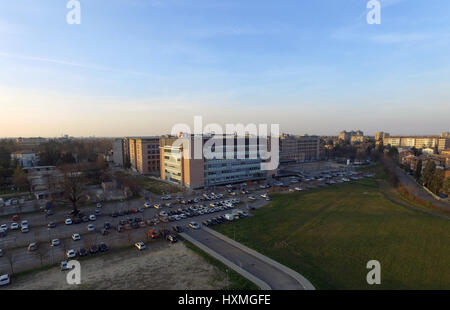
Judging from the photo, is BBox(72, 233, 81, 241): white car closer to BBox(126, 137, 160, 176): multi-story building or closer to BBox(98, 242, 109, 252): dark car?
BBox(98, 242, 109, 252): dark car

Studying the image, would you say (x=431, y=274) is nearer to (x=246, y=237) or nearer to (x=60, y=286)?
(x=246, y=237)

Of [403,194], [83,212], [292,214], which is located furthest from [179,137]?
[403,194]

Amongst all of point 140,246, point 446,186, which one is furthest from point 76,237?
point 446,186

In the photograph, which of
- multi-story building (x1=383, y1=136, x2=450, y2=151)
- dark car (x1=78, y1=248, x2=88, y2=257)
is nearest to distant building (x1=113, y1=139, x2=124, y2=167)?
dark car (x1=78, y1=248, x2=88, y2=257)

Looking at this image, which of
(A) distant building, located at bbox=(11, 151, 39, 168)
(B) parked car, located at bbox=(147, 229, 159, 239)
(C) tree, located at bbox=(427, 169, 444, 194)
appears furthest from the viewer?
(A) distant building, located at bbox=(11, 151, 39, 168)

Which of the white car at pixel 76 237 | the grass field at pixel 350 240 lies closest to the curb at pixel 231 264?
the grass field at pixel 350 240

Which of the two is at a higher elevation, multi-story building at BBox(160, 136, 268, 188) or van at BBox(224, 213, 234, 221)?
multi-story building at BBox(160, 136, 268, 188)
